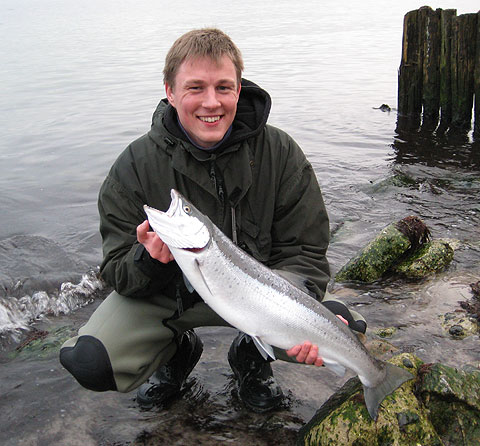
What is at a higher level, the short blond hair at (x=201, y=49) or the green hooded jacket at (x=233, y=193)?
the short blond hair at (x=201, y=49)

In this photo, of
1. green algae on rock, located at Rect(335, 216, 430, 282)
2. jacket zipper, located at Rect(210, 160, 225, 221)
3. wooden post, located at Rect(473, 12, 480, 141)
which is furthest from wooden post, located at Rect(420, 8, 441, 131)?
jacket zipper, located at Rect(210, 160, 225, 221)

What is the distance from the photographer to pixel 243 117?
4098 mm

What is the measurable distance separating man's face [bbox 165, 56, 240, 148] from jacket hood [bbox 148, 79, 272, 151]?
0.09 meters

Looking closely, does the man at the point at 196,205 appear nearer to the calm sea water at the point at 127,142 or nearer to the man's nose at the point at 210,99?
the man's nose at the point at 210,99

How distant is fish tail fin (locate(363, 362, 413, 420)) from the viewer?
3293 millimetres

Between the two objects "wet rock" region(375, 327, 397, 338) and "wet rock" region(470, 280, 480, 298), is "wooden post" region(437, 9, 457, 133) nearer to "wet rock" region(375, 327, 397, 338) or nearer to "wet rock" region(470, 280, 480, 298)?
"wet rock" region(470, 280, 480, 298)

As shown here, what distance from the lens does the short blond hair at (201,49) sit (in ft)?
12.4

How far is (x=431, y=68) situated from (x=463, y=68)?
101 centimetres

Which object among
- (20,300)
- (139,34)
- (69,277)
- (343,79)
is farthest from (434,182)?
(139,34)

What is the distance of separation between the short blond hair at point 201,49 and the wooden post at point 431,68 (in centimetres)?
1080

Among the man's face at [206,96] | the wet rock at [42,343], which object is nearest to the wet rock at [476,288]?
the man's face at [206,96]

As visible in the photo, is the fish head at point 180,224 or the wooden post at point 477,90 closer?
the fish head at point 180,224

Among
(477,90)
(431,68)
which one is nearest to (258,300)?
(477,90)

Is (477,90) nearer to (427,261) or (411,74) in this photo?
(411,74)
